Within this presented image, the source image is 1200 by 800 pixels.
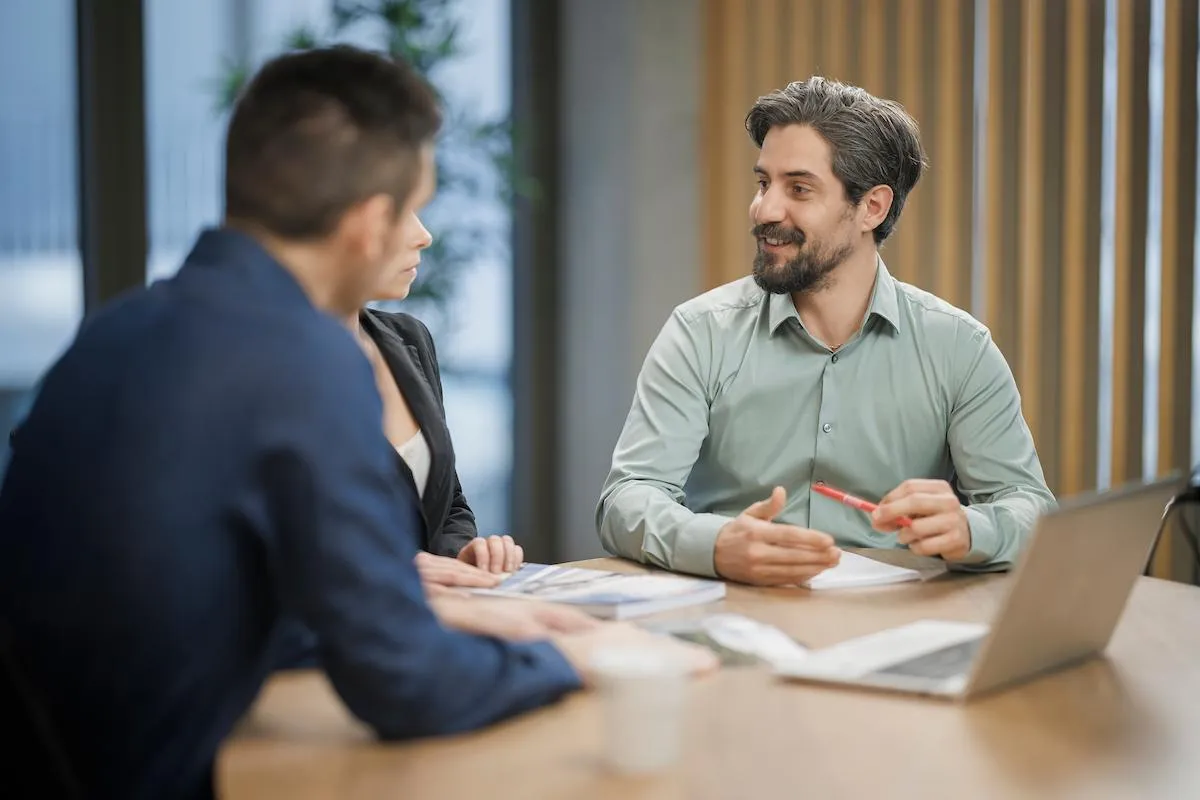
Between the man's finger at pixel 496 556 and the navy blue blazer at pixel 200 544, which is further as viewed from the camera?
the man's finger at pixel 496 556

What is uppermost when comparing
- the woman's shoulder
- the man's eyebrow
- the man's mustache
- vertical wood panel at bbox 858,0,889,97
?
vertical wood panel at bbox 858,0,889,97

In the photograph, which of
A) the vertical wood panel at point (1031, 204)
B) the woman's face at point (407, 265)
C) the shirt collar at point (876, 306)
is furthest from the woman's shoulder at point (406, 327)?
the vertical wood panel at point (1031, 204)

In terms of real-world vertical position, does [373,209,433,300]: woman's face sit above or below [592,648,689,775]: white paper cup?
above

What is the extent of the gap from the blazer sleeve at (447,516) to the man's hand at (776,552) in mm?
532

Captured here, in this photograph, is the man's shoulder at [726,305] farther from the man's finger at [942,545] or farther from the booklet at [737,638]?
the booklet at [737,638]

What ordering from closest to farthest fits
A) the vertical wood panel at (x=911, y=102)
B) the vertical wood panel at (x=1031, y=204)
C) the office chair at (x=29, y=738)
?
the office chair at (x=29, y=738)
the vertical wood panel at (x=1031, y=204)
the vertical wood panel at (x=911, y=102)

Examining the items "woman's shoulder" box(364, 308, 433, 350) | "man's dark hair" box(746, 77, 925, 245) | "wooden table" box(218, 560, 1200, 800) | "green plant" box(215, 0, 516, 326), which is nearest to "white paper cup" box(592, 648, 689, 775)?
"wooden table" box(218, 560, 1200, 800)

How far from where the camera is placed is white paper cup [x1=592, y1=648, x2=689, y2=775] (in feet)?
3.41

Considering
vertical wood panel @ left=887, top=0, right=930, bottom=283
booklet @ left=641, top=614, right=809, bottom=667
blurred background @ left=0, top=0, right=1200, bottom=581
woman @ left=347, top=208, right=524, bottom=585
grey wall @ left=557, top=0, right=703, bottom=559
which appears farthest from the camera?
grey wall @ left=557, top=0, right=703, bottom=559

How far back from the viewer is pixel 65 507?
3.46 feet

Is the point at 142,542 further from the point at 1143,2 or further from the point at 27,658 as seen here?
the point at 1143,2

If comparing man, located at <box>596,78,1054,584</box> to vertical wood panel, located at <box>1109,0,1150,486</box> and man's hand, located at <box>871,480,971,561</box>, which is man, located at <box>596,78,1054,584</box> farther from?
vertical wood panel, located at <box>1109,0,1150,486</box>

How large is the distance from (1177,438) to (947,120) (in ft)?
3.73

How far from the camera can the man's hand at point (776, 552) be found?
177 cm
